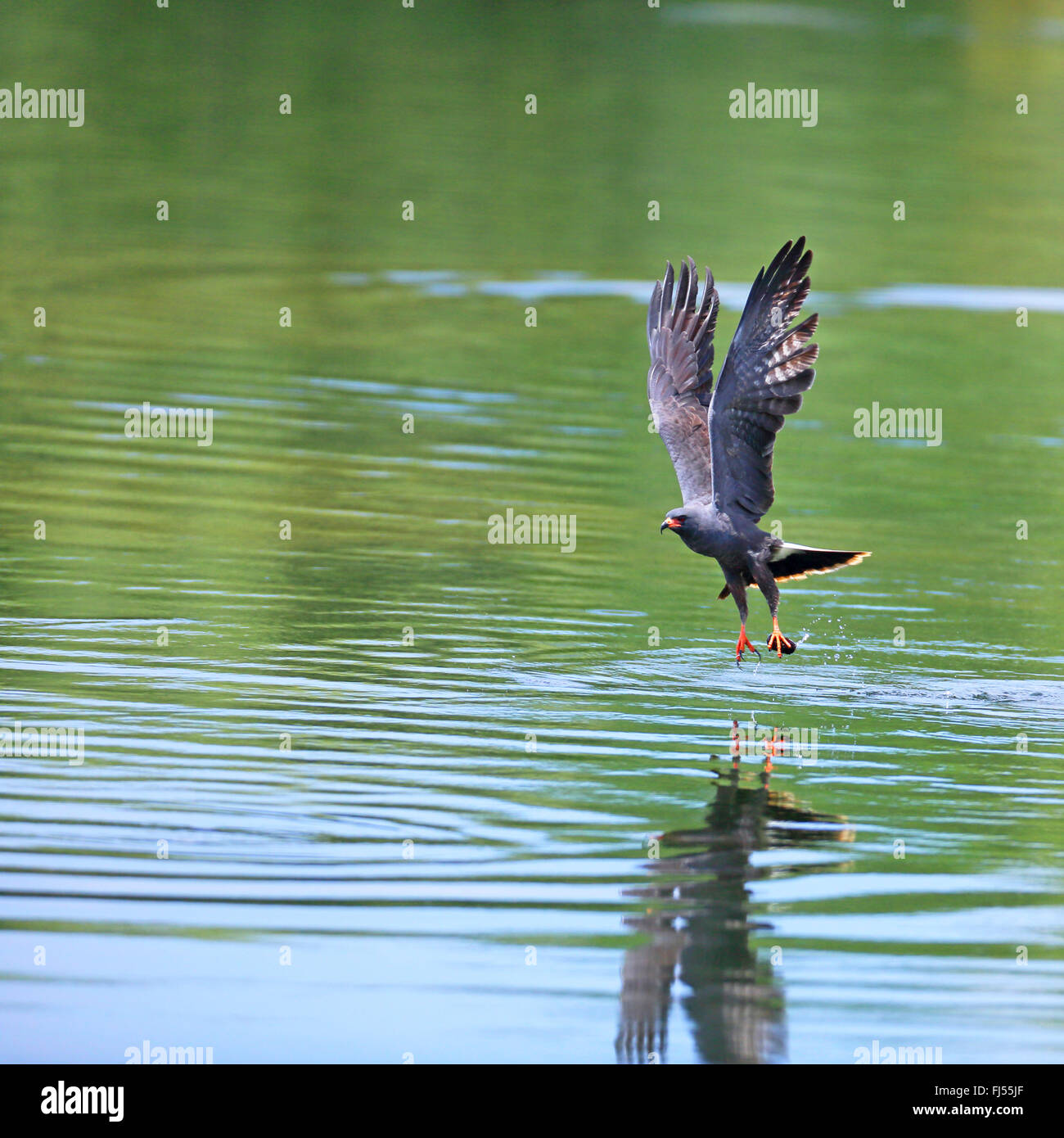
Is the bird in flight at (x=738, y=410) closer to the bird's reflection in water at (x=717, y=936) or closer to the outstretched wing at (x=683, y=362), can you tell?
the outstretched wing at (x=683, y=362)

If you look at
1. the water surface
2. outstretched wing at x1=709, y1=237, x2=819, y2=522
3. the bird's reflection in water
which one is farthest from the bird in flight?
the bird's reflection in water

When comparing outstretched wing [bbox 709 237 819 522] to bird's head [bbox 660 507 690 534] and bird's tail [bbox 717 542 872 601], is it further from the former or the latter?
bird's tail [bbox 717 542 872 601]

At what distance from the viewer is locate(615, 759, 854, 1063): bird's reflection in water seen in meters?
8.40

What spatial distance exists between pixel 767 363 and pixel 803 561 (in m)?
1.56

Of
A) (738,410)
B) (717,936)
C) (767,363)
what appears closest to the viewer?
(717,936)

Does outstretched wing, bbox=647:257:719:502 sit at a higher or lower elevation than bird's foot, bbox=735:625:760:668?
higher

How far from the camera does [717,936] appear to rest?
933cm

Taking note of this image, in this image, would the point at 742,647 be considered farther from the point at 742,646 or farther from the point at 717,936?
the point at 717,936

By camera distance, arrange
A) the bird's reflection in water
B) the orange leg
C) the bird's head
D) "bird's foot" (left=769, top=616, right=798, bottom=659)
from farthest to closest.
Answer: the orange leg < "bird's foot" (left=769, top=616, right=798, bottom=659) < the bird's head < the bird's reflection in water

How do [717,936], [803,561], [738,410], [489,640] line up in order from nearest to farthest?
[717,936] → [738,410] → [803,561] → [489,640]

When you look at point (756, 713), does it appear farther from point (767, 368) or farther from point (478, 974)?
point (478, 974)

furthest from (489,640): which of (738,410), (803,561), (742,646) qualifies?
(738,410)

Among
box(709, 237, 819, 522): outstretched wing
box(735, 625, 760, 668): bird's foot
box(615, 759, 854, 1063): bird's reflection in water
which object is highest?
box(709, 237, 819, 522): outstretched wing

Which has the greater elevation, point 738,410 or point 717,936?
point 738,410
